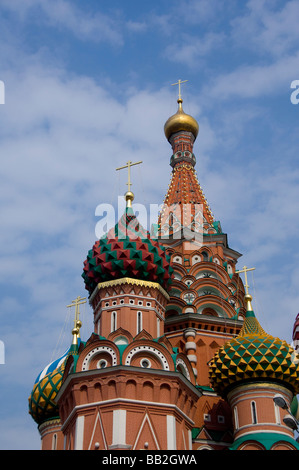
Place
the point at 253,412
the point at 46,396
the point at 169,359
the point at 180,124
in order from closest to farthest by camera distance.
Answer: the point at 169,359 → the point at 253,412 → the point at 46,396 → the point at 180,124

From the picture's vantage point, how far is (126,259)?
691 inches

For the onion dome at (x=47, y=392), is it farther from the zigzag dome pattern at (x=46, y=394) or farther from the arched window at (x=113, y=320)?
→ the arched window at (x=113, y=320)

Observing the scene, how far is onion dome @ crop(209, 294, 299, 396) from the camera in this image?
1627 cm

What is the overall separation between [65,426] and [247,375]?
4.24 m

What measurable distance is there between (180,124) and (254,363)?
11294 millimetres

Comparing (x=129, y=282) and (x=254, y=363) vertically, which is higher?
(x=129, y=282)

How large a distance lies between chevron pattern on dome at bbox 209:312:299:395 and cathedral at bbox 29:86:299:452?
0.03 m


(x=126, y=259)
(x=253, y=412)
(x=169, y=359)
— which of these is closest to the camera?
(x=169, y=359)

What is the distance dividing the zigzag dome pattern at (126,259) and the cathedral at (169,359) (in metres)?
0.03

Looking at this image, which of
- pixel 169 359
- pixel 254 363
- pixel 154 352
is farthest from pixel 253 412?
pixel 154 352

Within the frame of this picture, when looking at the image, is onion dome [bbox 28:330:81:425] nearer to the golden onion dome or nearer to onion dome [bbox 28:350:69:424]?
onion dome [bbox 28:350:69:424]

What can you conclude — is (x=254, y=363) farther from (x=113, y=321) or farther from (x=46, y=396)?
(x=46, y=396)
